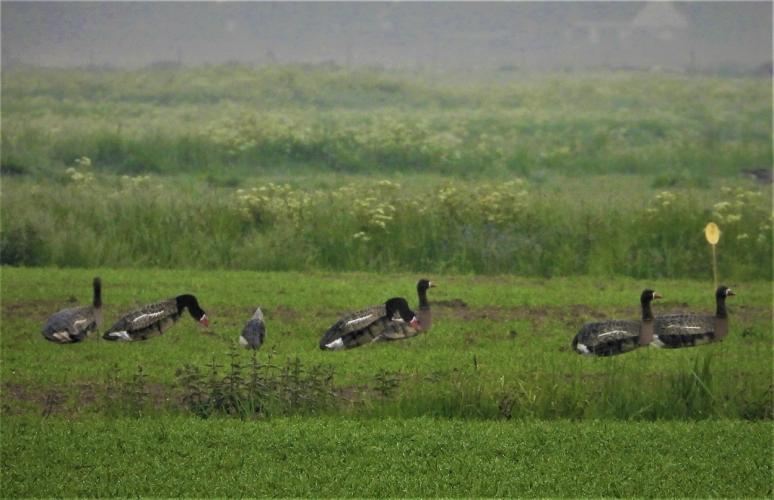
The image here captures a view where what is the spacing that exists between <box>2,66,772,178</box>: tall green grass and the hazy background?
2479 centimetres

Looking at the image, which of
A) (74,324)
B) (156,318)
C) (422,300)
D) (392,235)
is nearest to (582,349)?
(422,300)

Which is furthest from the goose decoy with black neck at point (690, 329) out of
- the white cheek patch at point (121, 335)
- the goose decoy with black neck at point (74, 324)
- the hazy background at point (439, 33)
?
the hazy background at point (439, 33)

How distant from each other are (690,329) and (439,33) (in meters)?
110

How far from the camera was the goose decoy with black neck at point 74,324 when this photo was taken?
16.5 metres

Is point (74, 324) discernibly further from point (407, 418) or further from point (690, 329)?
point (690, 329)

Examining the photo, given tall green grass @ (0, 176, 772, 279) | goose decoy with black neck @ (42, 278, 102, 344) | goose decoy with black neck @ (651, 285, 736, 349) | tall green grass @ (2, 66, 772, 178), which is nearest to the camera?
goose decoy with black neck @ (651, 285, 736, 349)

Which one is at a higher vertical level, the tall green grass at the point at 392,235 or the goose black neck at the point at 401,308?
the tall green grass at the point at 392,235

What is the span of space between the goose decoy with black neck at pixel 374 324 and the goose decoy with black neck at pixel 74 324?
287 centimetres

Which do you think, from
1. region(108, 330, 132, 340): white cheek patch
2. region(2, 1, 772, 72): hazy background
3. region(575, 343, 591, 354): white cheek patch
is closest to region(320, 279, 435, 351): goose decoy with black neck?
region(575, 343, 591, 354): white cheek patch

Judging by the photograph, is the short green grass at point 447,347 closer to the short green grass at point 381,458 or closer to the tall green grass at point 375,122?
the short green grass at point 381,458

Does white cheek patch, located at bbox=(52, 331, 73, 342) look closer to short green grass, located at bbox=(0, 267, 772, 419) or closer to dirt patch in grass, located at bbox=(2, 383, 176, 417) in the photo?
short green grass, located at bbox=(0, 267, 772, 419)

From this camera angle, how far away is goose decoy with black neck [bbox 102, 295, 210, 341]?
633 inches

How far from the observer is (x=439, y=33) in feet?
407

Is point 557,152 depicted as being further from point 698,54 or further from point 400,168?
point 698,54
